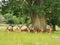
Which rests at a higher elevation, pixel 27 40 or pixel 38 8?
pixel 38 8

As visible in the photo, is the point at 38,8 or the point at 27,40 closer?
the point at 27,40

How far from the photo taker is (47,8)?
36.6 meters

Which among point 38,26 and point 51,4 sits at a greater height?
point 51,4

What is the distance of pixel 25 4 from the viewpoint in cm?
3734

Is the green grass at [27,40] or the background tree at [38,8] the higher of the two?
the background tree at [38,8]

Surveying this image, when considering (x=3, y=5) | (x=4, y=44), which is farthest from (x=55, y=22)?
(x=4, y=44)

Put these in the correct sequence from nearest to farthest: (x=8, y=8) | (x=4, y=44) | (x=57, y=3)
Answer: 1. (x=4, y=44)
2. (x=57, y=3)
3. (x=8, y=8)

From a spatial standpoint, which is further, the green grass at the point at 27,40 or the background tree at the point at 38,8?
the background tree at the point at 38,8

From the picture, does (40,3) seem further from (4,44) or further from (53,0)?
(4,44)

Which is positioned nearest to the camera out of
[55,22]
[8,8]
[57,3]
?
[57,3]

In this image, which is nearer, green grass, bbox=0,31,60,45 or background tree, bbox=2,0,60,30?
green grass, bbox=0,31,60,45

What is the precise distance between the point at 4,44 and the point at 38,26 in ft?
72.6

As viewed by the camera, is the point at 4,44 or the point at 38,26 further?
the point at 38,26

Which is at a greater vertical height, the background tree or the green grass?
the background tree
